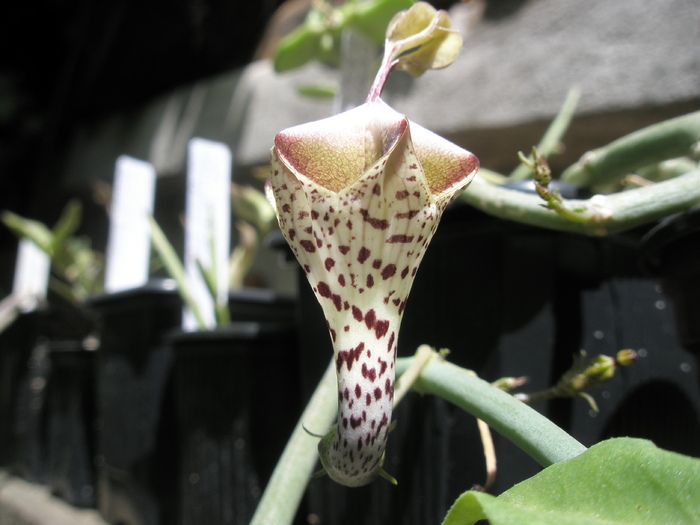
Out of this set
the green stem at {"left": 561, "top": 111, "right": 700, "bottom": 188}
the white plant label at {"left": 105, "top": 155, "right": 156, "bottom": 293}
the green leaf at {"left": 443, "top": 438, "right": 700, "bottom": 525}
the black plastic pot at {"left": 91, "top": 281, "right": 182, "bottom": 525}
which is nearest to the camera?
the green leaf at {"left": 443, "top": 438, "right": 700, "bottom": 525}

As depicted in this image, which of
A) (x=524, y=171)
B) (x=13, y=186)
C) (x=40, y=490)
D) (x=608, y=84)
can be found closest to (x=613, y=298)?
(x=524, y=171)

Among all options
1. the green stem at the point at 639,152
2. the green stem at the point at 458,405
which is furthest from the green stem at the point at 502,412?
the green stem at the point at 639,152

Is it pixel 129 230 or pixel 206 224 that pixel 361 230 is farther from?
pixel 129 230

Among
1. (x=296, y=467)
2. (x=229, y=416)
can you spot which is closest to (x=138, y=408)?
(x=229, y=416)

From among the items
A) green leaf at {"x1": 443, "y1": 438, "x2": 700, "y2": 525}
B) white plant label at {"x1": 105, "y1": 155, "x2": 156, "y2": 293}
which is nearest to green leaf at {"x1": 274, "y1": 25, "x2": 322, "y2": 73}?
white plant label at {"x1": 105, "y1": 155, "x2": 156, "y2": 293}

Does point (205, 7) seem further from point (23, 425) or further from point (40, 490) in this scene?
point (40, 490)

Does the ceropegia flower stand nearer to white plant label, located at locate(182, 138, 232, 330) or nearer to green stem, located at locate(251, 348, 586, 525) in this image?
green stem, located at locate(251, 348, 586, 525)

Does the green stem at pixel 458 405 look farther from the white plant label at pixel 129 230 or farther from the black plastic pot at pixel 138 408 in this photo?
the white plant label at pixel 129 230
